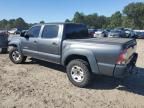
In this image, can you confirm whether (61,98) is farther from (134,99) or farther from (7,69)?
(7,69)

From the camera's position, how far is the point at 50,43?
25.5 ft

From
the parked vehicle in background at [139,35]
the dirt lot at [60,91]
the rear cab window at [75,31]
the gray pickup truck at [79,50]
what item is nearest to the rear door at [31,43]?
the gray pickup truck at [79,50]

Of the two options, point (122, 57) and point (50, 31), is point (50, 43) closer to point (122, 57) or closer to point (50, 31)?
point (50, 31)

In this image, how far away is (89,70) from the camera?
6.63 metres

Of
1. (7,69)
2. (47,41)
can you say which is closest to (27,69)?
(7,69)

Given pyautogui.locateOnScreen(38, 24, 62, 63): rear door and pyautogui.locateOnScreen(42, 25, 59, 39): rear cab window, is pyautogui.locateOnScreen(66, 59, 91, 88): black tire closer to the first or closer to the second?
pyautogui.locateOnScreen(38, 24, 62, 63): rear door

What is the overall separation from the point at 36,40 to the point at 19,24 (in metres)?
86.1

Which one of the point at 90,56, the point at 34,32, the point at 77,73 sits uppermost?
the point at 34,32

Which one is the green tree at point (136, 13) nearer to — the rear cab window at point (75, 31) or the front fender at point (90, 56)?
the rear cab window at point (75, 31)

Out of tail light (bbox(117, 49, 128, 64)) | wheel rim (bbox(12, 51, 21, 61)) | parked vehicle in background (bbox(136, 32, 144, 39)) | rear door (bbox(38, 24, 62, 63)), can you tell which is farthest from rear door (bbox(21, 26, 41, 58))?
parked vehicle in background (bbox(136, 32, 144, 39))

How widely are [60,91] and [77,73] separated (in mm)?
836

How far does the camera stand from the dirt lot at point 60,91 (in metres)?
5.52

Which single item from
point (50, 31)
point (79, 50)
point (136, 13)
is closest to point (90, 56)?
point (79, 50)

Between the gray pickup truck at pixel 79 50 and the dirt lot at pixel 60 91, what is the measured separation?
556 mm
